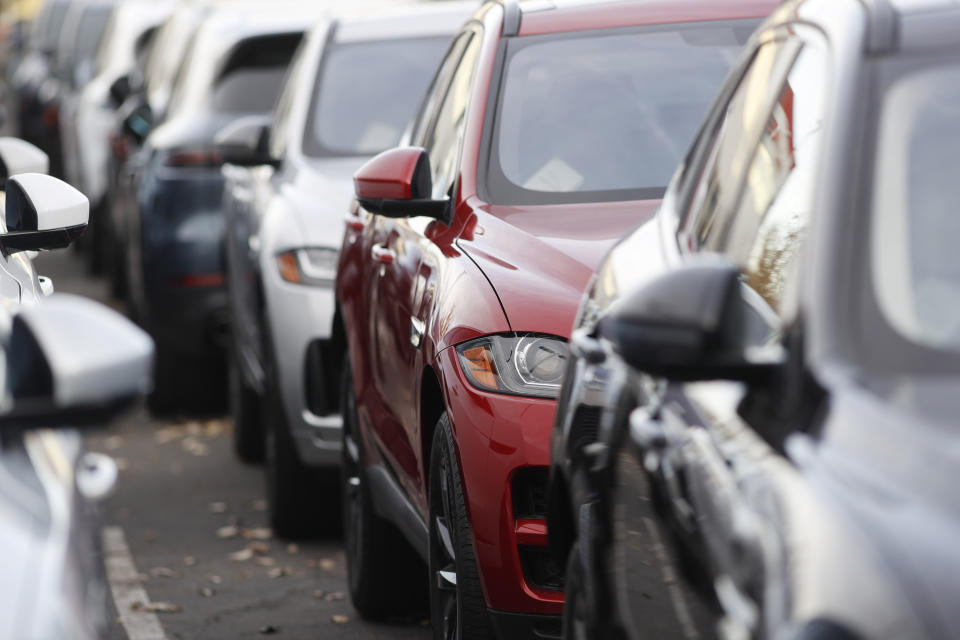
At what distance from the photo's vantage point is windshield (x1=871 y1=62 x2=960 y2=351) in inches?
112

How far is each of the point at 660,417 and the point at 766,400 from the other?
1.59 feet

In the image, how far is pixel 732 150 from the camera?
3904mm

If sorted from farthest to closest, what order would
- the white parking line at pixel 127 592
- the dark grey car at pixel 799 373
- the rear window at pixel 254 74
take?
the rear window at pixel 254 74, the white parking line at pixel 127 592, the dark grey car at pixel 799 373

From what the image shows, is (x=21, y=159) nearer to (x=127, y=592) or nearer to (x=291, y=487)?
(x=127, y=592)

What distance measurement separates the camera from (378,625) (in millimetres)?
6773

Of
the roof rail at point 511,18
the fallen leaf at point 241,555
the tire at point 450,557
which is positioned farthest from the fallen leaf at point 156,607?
the roof rail at point 511,18

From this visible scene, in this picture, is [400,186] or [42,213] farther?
[400,186]

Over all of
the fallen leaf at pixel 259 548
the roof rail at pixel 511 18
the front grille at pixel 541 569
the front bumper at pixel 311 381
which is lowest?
the fallen leaf at pixel 259 548

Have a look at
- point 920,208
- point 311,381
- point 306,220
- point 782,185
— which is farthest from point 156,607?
point 920,208


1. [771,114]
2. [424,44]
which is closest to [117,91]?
[424,44]

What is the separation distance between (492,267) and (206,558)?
10.4 ft

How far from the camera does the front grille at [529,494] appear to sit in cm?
478

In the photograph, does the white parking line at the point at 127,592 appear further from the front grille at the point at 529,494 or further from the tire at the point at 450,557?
the front grille at the point at 529,494

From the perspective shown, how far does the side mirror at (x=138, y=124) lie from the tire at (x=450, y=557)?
7.62 meters
